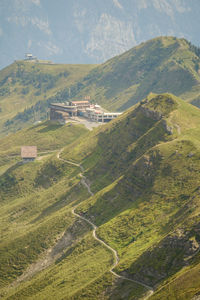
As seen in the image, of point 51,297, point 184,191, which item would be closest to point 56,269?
point 51,297

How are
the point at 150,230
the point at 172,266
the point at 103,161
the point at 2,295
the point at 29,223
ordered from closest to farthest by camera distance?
the point at 172,266, the point at 150,230, the point at 2,295, the point at 29,223, the point at 103,161

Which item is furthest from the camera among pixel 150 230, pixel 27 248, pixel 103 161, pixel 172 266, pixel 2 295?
pixel 103 161

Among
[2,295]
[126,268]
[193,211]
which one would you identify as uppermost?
[193,211]

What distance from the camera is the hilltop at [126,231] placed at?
10925 centimetres

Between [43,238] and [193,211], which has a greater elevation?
[193,211]

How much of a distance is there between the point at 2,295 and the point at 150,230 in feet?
151

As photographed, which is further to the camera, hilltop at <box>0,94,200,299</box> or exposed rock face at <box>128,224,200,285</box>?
hilltop at <box>0,94,200,299</box>

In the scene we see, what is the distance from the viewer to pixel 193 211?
12119cm

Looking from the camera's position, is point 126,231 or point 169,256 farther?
point 126,231

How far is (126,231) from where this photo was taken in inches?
5468

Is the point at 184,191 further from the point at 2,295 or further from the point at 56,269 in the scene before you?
the point at 2,295

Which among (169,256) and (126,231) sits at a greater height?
(169,256)

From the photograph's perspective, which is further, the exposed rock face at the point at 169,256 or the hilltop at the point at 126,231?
the hilltop at the point at 126,231

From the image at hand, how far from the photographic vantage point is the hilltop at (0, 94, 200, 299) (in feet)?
358
